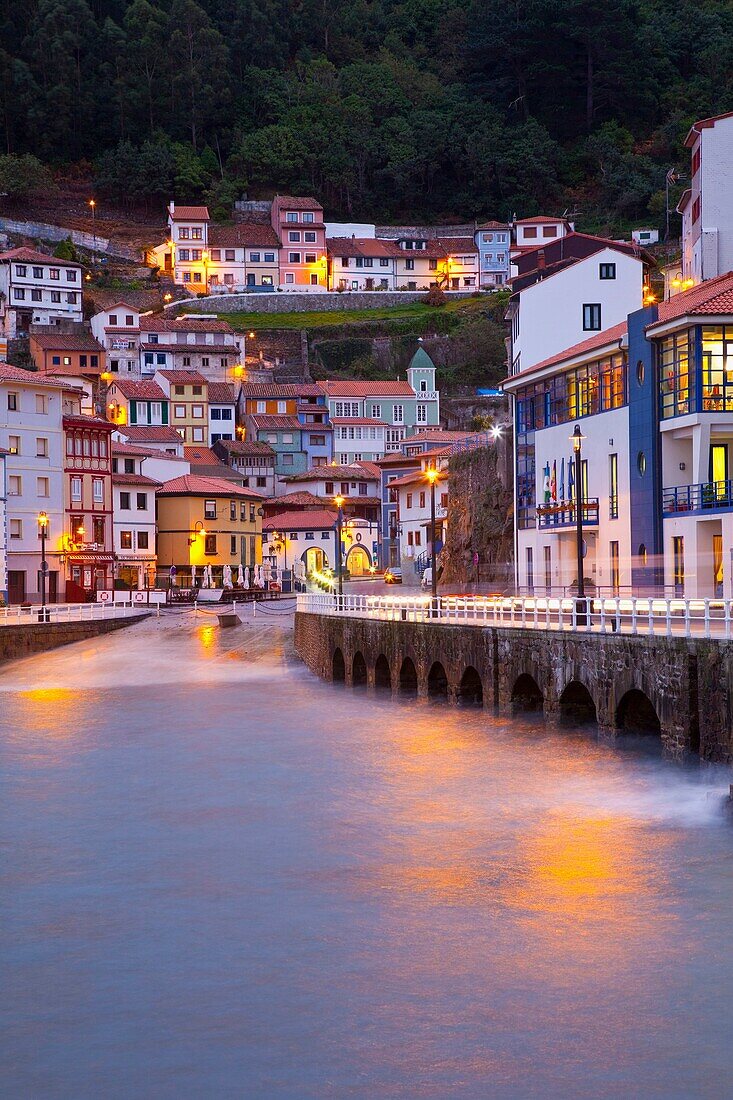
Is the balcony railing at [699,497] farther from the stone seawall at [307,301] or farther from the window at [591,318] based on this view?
the stone seawall at [307,301]

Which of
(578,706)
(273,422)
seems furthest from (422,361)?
(578,706)

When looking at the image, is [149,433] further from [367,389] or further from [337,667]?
[337,667]

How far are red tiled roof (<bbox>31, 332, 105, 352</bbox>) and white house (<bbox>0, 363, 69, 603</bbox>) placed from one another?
45.7m

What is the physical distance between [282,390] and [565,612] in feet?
325

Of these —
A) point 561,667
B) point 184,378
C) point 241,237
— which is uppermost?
point 241,237

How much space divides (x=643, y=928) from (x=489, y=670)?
2058 cm

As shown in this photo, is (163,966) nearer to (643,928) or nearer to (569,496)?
(643,928)

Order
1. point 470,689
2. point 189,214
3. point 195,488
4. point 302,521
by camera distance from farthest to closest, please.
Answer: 1. point 189,214
2. point 302,521
3. point 195,488
4. point 470,689

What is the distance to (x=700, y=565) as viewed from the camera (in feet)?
155

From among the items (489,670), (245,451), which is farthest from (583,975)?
(245,451)

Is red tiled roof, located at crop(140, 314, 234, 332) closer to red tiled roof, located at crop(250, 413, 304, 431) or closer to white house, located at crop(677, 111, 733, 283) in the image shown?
red tiled roof, located at crop(250, 413, 304, 431)

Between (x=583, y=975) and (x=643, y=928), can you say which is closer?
(x=583, y=975)

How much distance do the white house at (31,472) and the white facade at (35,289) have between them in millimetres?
55925

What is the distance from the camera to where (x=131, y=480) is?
96875mm
